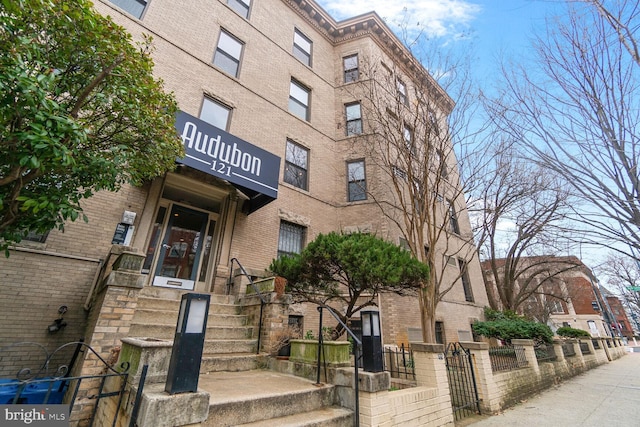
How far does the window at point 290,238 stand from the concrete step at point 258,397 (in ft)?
17.5

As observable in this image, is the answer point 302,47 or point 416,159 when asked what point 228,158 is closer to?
point 416,159

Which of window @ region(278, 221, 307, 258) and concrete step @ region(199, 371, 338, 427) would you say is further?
window @ region(278, 221, 307, 258)

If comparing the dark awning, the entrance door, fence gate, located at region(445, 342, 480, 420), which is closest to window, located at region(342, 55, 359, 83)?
the dark awning

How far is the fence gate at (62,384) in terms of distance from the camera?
96.9 inches

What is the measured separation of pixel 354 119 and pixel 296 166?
168 inches

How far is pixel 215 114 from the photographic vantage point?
362 inches

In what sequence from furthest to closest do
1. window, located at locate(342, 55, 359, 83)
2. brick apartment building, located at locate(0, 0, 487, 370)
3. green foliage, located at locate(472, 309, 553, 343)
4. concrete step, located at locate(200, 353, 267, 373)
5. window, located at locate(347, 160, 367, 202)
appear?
1. window, located at locate(342, 55, 359, 83)
2. window, located at locate(347, 160, 367, 202)
3. green foliage, located at locate(472, 309, 553, 343)
4. brick apartment building, located at locate(0, 0, 487, 370)
5. concrete step, located at locate(200, 353, 267, 373)

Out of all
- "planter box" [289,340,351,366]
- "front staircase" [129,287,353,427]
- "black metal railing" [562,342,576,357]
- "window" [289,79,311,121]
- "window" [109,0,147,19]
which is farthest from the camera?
"window" [289,79,311,121]

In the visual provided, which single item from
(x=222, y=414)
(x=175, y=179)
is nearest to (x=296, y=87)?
(x=175, y=179)

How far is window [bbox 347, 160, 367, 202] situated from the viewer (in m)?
11.8

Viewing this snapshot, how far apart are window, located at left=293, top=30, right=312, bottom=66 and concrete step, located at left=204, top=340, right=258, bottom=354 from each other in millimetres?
12394

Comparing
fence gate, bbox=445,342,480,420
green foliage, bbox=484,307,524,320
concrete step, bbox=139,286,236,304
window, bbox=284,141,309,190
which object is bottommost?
fence gate, bbox=445,342,480,420

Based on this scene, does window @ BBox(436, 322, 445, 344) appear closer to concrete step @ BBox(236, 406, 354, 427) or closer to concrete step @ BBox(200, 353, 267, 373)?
concrete step @ BBox(200, 353, 267, 373)

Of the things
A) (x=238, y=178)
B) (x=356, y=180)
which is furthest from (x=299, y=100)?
(x=238, y=178)
